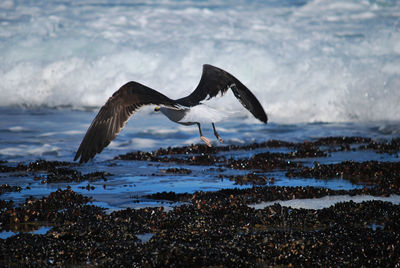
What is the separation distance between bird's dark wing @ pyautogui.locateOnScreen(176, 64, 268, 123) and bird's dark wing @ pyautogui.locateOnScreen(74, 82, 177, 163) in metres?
1.76

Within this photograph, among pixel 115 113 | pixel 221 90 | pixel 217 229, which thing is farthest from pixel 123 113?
pixel 221 90

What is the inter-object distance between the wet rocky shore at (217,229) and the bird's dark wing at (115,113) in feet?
4.30

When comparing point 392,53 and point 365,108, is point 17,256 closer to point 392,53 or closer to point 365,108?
point 365,108

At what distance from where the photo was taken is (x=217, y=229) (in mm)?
8625

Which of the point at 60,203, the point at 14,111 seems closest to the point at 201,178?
the point at 60,203

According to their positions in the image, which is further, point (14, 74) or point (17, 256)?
point (14, 74)

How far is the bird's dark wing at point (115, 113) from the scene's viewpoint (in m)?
9.71

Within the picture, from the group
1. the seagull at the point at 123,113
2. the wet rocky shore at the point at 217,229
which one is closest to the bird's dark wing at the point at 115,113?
the seagull at the point at 123,113

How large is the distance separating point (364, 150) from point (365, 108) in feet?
35.6

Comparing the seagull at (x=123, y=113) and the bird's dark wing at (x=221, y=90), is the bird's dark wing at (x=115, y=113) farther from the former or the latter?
the bird's dark wing at (x=221, y=90)

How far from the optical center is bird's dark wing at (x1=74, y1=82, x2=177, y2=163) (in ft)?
31.9

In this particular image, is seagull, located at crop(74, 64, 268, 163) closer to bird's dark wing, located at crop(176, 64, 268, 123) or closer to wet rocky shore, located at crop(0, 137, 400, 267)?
bird's dark wing, located at crop(176, 64, 268, 123)

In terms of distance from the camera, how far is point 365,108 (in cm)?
2914

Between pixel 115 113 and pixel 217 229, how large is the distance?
9.67ft
